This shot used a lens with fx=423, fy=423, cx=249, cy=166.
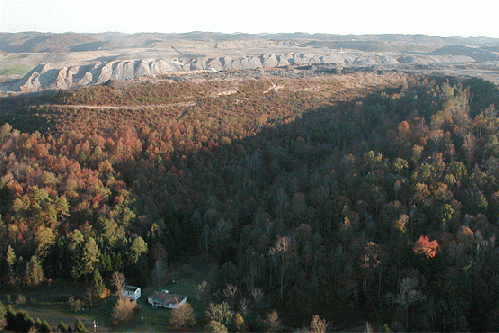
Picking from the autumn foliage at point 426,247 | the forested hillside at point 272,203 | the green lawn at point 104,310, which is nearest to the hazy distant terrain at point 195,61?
the forested hillside at point 272,203

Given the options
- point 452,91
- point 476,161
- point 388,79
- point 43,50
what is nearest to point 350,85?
point 388,79

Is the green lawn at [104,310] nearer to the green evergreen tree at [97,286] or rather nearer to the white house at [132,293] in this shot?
the white house at [132,293]

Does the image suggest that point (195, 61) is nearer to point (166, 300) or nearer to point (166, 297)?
point (166, 297)

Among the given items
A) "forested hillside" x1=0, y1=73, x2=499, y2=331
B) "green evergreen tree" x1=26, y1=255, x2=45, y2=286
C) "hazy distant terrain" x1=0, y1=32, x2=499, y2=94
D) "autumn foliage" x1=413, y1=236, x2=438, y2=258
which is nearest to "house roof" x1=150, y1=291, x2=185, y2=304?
"forested hillside" x1=0, y1=73, x2=499, y2=331

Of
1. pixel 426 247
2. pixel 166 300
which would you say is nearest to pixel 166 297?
pixel 166 300

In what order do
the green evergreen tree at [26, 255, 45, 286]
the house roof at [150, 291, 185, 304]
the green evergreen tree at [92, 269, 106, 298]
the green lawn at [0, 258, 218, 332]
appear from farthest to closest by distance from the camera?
the green evergreen tree at [26, 255, 45, 286], the green evergreen tree at [92, 269, 106, 298], the house roof at [150, 291, 185, 304], the green lawn at [0, 258, 218, 332]

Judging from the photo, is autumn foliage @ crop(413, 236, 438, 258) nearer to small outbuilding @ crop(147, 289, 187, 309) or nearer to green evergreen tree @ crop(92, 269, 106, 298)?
small outbuilding @ crop(147, 289, 187, 309)

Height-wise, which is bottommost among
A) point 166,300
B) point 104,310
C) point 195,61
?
point 104,310
